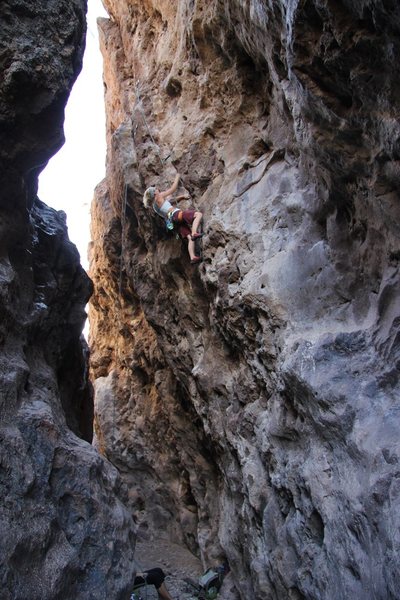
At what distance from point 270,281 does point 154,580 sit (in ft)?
16.0

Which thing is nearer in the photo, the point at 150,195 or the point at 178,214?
the point at 178,214

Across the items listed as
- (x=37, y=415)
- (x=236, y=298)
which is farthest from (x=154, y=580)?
(x=236, y=298)

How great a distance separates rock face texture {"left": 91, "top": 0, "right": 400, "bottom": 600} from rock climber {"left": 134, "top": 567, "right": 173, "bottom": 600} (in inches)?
41.9

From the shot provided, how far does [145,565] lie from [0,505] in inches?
223

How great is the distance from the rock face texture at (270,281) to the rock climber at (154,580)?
1065 millimetres

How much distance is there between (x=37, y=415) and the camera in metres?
5.77

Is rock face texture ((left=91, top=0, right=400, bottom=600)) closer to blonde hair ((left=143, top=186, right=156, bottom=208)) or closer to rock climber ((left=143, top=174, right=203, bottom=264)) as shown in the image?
rock climber ((left=143, top=174, right=203, bottom=264))

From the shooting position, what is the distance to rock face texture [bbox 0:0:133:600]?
504 centimetres

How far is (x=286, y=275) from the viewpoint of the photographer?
238 inches

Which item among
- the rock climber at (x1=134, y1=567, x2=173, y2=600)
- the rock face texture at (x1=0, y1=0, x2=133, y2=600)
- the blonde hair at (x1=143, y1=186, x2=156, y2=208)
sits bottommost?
the rock climber at (x1=134, y1=567, x2=173, y2=600)

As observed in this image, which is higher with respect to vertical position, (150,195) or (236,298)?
(150,195)

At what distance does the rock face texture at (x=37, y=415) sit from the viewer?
5039 mm

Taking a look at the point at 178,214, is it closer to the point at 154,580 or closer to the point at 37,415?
the point at 37,415

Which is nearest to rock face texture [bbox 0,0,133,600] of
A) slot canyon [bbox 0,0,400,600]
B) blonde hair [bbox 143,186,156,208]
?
slot canyon [bbox 0,0,400,600]
